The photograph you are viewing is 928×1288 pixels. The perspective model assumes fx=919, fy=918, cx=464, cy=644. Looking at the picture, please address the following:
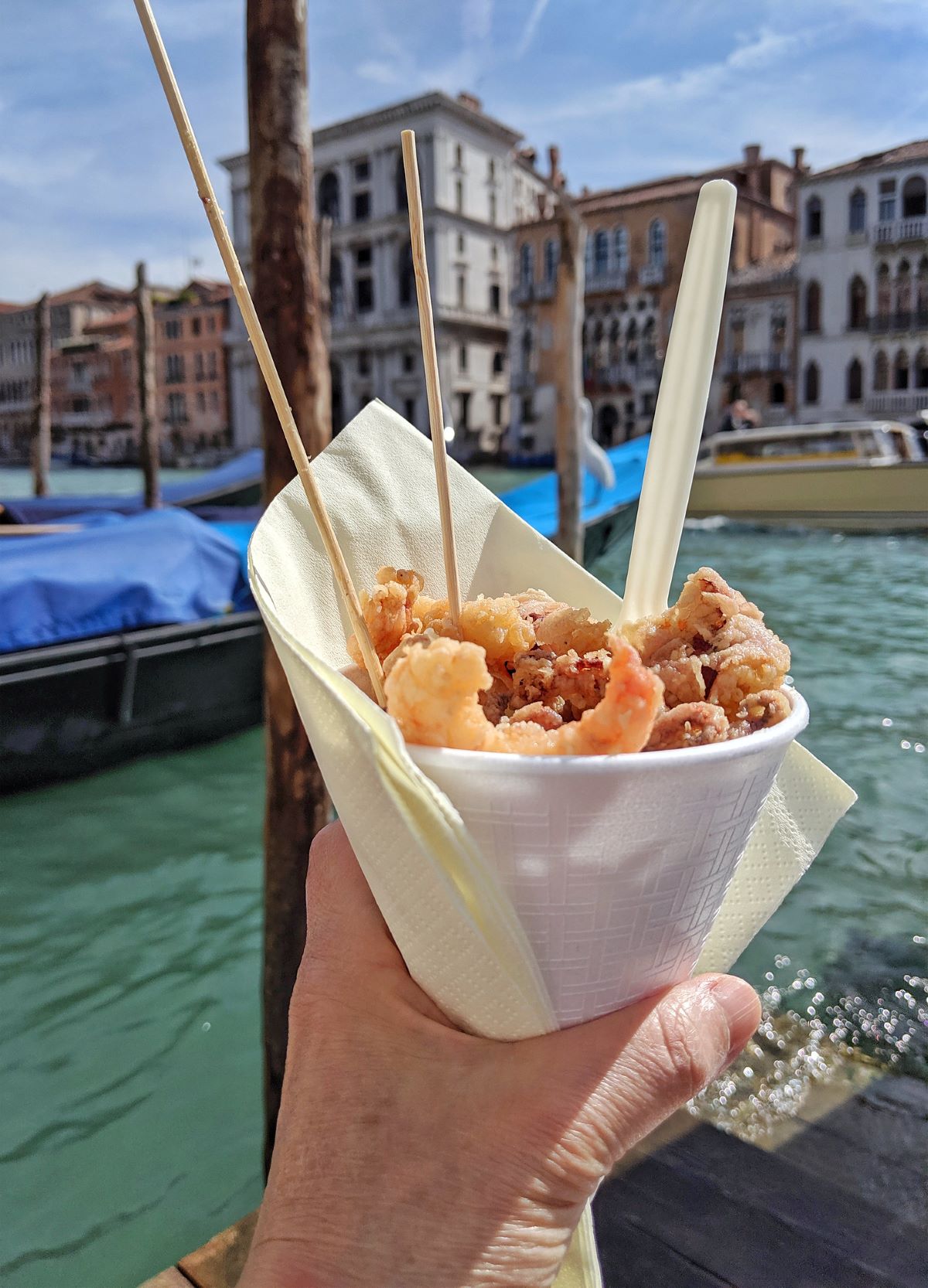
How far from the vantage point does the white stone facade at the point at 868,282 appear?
28844mm

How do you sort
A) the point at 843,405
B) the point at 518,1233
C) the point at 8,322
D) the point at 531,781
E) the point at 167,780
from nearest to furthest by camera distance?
the point at 531,781
the point at 518,1233
the point at 167,780
the point at 843,405
the point at 8,322

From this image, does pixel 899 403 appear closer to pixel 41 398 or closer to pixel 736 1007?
pixel 41 398

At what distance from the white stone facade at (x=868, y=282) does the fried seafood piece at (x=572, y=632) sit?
105ft

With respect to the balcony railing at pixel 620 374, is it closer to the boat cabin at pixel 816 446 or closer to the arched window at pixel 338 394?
the arched window at pixel 338 394

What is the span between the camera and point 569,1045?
2.67ft

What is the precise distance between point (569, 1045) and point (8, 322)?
239ft

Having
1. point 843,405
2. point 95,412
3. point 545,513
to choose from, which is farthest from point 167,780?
point 95,412

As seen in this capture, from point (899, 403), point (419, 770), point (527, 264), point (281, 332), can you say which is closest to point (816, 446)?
point (281, 332)

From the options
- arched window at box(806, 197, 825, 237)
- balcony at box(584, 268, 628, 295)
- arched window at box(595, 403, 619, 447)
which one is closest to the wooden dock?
arched window at box(806, 197, 825, 237)

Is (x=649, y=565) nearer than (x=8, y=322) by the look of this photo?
Yes

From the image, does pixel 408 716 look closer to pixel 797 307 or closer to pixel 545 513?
pixel 545 513

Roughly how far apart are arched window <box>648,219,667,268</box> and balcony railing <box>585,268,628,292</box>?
4.01 ft

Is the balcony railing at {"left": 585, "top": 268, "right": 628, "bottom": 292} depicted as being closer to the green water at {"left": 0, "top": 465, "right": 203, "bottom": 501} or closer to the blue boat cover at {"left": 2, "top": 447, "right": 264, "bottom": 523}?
the green water at {"left": 0, "top": 465, "right": 203, "bottom": 501}

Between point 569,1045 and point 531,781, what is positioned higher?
point 531,781
